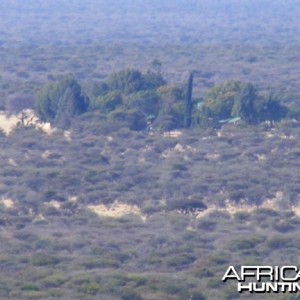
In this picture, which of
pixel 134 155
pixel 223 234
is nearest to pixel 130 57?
pixel 134 155

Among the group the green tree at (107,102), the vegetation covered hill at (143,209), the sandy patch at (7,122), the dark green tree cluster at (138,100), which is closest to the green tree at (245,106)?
the vegetation covered hill at (143,209)

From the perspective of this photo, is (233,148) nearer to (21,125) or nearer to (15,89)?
(21,125)

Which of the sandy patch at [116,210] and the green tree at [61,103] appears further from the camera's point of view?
the green tree at [61,103]

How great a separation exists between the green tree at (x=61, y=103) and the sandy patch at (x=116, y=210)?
Result: 1275cm

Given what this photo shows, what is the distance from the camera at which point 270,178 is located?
29.2 metres

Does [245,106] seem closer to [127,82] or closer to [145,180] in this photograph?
[127,82]

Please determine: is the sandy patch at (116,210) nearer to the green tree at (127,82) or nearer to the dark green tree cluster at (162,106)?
the dark green tree cluster at (162,106)

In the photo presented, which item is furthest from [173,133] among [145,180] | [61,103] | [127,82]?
[145,180]

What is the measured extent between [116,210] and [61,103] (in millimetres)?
14821

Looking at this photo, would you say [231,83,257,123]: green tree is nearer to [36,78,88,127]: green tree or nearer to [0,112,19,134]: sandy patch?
[36,78,88,127]: green tree

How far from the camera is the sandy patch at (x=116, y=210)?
82.4 feet

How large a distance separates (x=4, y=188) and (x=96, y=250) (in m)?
6.90

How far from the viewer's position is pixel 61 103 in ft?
131

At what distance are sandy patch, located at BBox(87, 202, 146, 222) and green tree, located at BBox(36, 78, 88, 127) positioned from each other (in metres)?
12.8
